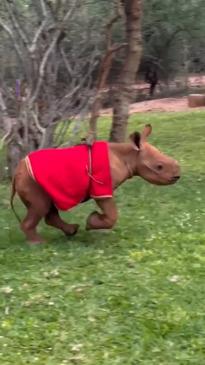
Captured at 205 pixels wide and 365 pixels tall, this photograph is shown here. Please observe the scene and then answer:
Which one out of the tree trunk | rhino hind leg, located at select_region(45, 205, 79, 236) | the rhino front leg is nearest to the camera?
the rhino front leg

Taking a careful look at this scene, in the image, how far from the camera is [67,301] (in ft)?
15.5

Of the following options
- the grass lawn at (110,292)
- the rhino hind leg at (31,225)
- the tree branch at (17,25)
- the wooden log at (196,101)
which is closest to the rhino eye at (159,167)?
the grass lawn at (110,292)

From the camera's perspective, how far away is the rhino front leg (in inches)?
237

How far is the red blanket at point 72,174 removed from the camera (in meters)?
5.85

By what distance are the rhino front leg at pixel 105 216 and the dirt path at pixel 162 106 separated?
41.3ft

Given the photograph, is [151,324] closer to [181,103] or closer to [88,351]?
[88,351]

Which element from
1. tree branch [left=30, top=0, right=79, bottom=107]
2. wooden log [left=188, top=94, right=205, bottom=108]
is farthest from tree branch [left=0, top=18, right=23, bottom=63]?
wooden log [left=188, top=94, right=205, bottom=108]

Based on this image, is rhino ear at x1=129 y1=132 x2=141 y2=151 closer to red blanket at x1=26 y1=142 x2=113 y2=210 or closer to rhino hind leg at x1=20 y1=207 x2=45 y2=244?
red blanket at x1=26 y1=142 x2=113 y2=210

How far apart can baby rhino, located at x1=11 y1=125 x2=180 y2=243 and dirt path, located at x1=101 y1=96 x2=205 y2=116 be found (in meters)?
12.4

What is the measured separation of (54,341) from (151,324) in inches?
23.2

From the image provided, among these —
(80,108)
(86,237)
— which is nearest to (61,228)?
(86,237)

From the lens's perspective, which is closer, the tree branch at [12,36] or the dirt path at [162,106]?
the tree branch at [12,36]

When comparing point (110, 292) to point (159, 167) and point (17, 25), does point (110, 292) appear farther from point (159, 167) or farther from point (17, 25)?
point (17, 25)

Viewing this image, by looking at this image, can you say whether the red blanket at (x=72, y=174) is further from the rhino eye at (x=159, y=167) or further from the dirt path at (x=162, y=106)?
the dirt path at (x=162, y=106)
